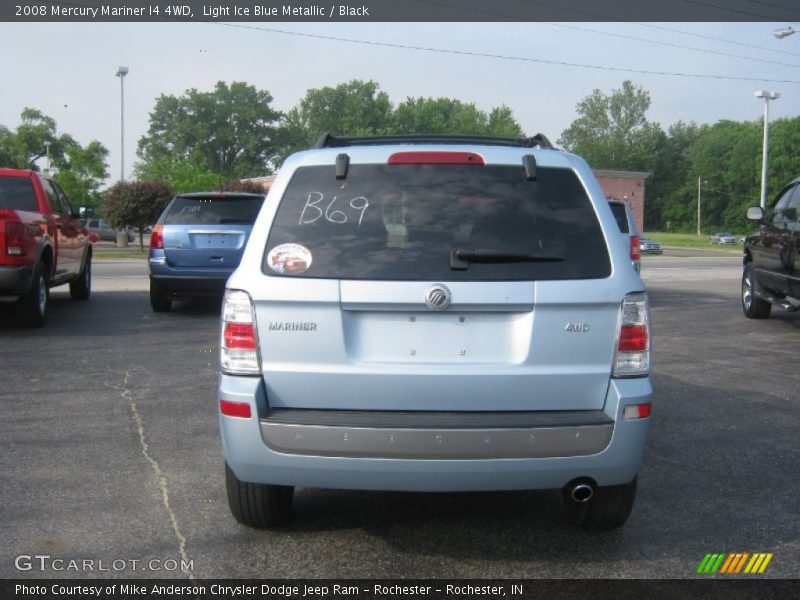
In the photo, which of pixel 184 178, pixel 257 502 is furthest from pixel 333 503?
pixel 184 178

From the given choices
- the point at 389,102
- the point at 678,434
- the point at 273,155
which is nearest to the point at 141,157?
the point at 273,155

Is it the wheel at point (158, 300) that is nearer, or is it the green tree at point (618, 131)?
the wheel at point (158, 300)

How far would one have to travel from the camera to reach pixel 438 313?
3.60 meters

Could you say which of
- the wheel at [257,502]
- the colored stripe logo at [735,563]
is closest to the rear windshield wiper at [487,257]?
the wheel at [257,502]

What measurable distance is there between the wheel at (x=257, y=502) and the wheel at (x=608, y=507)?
129 cm

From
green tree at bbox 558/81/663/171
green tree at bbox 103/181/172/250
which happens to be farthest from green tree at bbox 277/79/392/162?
green tree at bbox 103/181/172/250

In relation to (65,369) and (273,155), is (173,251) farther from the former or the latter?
(273,155)

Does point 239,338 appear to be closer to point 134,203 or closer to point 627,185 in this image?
point 134,203

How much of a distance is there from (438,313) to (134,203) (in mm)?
34226

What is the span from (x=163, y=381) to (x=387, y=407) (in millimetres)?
4581

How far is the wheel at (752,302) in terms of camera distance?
12.6 metres

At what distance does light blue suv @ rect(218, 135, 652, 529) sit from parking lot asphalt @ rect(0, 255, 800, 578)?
0.40m
